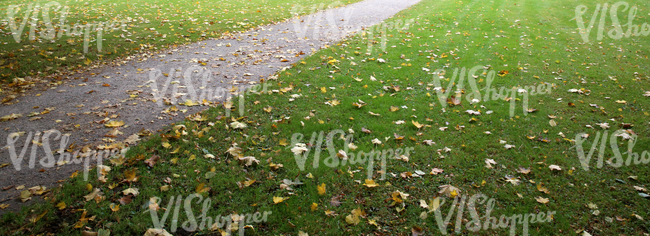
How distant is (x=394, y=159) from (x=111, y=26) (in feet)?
32.3

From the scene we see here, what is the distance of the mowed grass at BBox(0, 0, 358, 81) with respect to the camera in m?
7.04

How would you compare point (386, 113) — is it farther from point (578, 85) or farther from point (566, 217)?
point (578, 85)

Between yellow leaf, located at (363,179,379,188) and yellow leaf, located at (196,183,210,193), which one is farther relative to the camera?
yellow leaf, located at (363,179,379,188)

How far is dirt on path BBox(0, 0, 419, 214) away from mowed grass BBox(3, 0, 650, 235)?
0.51 metres

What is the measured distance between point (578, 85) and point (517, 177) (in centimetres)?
454

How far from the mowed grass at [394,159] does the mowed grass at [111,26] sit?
4258 mm

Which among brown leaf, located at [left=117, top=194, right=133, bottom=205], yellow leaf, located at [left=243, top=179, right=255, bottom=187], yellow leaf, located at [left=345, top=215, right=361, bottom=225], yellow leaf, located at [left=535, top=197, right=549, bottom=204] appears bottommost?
yellow leaf, located at [left=535, top=197, right=549, bottom=204]

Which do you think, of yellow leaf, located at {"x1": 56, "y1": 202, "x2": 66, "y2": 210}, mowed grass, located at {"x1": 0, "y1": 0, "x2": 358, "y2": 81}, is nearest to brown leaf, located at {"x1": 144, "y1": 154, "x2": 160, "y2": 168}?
yellow leaf, located at {"x1": 56, "y1": 202, "x2": 66, "y2": 210}

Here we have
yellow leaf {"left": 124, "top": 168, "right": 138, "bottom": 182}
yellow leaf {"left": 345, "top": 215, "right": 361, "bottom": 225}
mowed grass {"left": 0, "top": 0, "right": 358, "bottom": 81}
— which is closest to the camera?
yellow leaf {"left": 345, "top": 215, "right": 361, "bottom": 225}

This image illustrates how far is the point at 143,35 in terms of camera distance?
9.20 meters

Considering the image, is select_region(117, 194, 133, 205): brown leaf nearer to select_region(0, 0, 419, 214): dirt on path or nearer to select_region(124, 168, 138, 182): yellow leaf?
select_region(124, 168, 138, 182): yellow leaf

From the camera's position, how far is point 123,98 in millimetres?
5660

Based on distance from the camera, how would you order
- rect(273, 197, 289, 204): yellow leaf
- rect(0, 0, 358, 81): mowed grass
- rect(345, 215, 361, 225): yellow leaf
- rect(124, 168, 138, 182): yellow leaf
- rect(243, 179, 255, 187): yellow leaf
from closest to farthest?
A: rect(345, 215, 361, 225): yellow leaf
rect(273, 197, 289, 204): yellow leaf
rect(124, 168, 138, 182): yellow leaf
rect(243, 179, 255, 187): yellow leaf
rect(0, 0, 358, 81): mowed grass

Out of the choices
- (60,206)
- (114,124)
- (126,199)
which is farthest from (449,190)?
(114,124)
